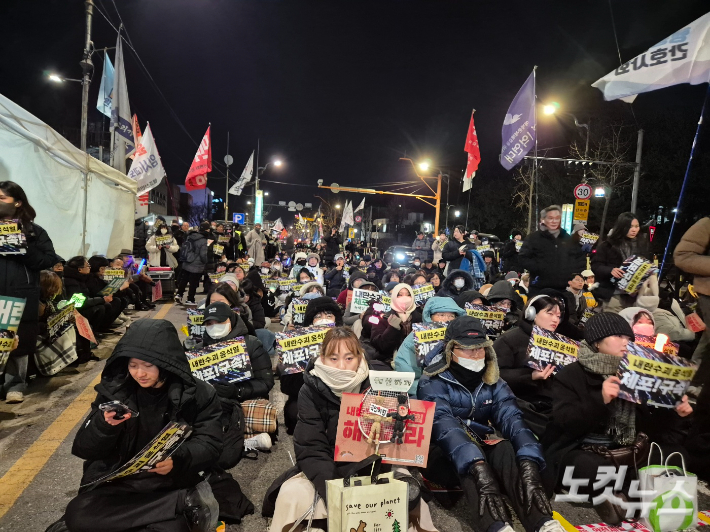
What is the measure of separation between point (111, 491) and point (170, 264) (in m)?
11.6

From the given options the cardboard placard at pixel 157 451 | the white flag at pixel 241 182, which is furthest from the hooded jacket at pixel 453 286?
the white flag at pixel 241 182

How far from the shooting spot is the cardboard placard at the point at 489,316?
20.2 feet

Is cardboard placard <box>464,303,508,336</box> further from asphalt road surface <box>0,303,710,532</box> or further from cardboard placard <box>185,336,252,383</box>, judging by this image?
cardboard placard <box>185,336,252,383</box>

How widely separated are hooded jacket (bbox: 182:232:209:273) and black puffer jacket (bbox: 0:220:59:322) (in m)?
6.72

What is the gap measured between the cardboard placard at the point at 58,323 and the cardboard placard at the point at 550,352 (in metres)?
5.31

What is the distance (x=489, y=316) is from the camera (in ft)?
20.3

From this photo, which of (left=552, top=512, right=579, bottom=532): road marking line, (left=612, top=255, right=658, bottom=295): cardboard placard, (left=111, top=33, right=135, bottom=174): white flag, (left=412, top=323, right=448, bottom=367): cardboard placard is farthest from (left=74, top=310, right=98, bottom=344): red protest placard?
(left=111, top=33, right=135, bottom=174): white flag

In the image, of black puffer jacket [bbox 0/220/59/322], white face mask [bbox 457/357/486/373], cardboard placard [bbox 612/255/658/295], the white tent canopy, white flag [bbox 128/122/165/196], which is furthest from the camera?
white flag [bbox 128/122/165/196]

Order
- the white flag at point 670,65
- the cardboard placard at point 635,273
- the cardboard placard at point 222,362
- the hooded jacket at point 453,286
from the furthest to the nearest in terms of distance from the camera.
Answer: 1. the hooded jacket at point 453,286
2. the white flag at point 670,65
3. the cardboard placard at point 635,273
4. the cardboard placard at point 222,362

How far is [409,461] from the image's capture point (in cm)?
305

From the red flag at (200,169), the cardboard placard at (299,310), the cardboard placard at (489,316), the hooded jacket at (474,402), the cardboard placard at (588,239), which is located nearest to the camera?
the hooded jacket at (474,402)

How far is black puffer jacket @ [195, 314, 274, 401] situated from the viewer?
4277 millimetres

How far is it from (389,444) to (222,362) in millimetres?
1822

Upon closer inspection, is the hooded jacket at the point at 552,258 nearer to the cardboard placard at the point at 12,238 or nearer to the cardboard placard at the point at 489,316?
the cardboard placard at the point at 489,316
